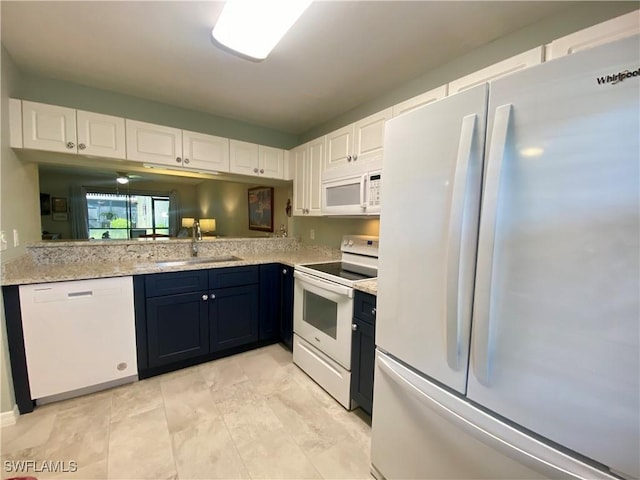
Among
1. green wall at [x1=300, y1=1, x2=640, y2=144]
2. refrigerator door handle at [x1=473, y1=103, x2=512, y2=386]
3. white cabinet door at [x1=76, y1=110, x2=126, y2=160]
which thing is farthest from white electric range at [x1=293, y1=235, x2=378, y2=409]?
white cabinet door at [x1=76, y1=110, x2=126, y2=160]

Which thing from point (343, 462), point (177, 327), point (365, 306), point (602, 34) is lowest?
point (343, 462)

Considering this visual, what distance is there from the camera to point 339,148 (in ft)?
7.94

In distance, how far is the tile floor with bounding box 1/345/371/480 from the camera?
4.68ft

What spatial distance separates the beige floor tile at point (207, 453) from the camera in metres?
1.40

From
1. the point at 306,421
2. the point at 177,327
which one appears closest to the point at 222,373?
the point at 177,327

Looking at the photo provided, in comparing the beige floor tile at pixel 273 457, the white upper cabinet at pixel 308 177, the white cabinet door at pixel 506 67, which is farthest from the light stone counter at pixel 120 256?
the white cabinet door at pixel 506 67

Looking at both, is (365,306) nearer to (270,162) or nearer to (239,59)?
(239,59)

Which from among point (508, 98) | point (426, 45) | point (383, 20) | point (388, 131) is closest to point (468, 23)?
point (426, 45)

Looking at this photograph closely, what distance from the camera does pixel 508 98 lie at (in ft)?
2.70

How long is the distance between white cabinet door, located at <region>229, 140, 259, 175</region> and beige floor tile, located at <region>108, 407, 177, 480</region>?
6.93 ft

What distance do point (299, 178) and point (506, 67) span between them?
1.96 meters

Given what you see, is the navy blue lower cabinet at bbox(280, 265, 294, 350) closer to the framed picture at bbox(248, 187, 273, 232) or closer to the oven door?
the oven door

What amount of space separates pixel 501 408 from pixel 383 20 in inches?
73.7

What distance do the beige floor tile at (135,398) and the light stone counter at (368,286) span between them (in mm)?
1571
